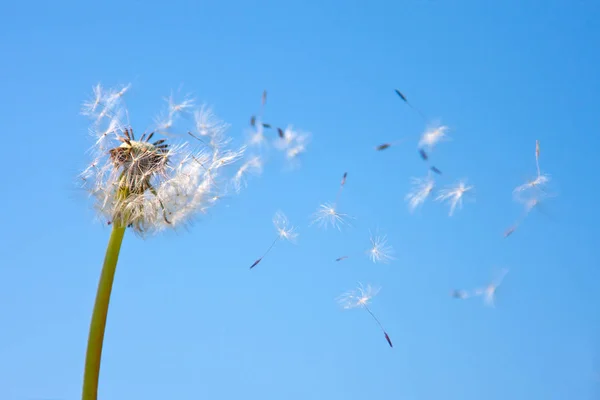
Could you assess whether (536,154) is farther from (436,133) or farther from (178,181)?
(178,181)

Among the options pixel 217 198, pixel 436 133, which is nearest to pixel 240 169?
pixel 217 198

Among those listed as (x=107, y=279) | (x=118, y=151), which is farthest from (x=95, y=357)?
(x=118, y=151)

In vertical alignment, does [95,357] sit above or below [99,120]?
below

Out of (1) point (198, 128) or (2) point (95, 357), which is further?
(1) point (198, 128)

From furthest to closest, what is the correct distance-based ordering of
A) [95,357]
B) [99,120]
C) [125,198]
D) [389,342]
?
1. [99,120]
2. [125,198]
3. [95,357]
4. [389,342]

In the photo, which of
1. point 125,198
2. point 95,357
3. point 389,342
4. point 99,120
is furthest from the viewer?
point 99,120

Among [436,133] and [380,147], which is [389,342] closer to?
[380,147]

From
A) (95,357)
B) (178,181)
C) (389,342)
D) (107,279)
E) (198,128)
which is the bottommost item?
(389,342)
